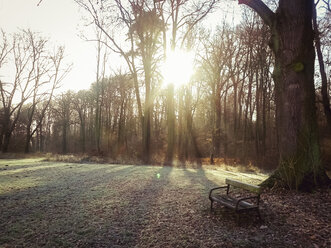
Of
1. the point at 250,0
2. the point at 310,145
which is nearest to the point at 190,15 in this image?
the point at 250,0

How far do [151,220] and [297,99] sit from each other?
4.86 meters

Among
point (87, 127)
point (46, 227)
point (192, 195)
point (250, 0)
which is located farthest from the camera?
point (87, 127)

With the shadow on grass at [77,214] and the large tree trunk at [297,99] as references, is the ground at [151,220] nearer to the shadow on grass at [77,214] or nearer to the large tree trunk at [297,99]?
the shadow on grass at [77,214]

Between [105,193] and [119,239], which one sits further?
[105,193]

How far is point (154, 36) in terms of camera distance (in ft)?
56.2

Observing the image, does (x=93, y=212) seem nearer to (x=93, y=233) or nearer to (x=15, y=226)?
(x=93, y=233)

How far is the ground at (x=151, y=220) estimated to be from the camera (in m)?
3.63

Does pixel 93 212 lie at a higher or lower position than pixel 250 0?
lower

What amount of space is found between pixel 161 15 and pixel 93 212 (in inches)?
607

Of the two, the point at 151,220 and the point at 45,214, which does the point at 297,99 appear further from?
the point at 45,214

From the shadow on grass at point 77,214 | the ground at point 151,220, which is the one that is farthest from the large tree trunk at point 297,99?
the shadow on grass at point 77,214

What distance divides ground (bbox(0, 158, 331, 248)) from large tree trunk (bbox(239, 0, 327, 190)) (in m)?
0.56

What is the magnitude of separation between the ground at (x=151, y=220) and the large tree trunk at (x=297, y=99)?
560mm

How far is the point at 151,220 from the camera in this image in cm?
446
